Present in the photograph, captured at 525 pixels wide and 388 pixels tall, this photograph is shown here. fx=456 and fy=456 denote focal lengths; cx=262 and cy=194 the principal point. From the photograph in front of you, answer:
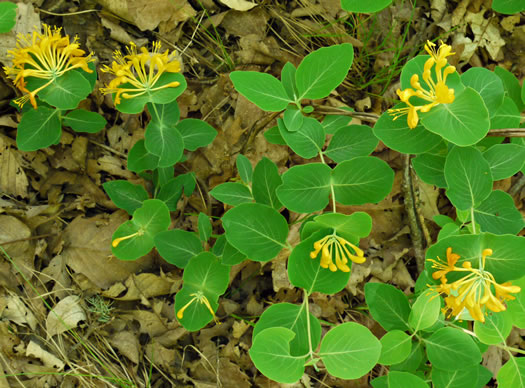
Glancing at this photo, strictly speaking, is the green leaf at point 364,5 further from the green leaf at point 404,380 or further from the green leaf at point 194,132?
the green leaf at point 404,380

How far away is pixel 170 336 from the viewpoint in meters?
2.00

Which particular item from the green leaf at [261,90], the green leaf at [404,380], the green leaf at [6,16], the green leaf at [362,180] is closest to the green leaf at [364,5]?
the green leaf at [261,90]

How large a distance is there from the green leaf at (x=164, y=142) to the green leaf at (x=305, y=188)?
0.48 meters

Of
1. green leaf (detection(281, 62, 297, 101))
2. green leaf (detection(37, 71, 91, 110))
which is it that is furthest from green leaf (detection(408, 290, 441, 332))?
green leaf (detection(37, 71, 91, 110))

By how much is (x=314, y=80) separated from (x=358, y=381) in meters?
1.36

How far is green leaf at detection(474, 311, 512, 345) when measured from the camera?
1443 mm

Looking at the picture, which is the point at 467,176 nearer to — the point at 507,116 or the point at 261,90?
the point at 507,116

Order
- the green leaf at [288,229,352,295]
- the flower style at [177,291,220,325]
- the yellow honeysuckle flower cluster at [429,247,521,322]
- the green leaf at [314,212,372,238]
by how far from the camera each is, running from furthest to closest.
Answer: the flower style at [177,291,220,325], the green leaf at [288,229,352,295], the green leaf at [314,212,372,238], the yellow honeysuckle flower cluster at [429,247,521,322]

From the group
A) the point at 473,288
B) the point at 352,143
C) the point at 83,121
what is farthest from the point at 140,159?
the point at 473,288

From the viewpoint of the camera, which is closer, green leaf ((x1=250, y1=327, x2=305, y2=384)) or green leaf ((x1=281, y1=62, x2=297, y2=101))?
green leaf ((x1=250, y1=327, x2=305, y2=384))

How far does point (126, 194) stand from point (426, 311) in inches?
47.9

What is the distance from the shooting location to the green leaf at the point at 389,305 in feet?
5.28

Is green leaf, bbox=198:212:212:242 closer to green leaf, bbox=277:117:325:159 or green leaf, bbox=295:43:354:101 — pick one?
green leaf, bbox=277:117:325:159

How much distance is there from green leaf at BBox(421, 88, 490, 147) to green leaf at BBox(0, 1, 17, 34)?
5.07 ft
